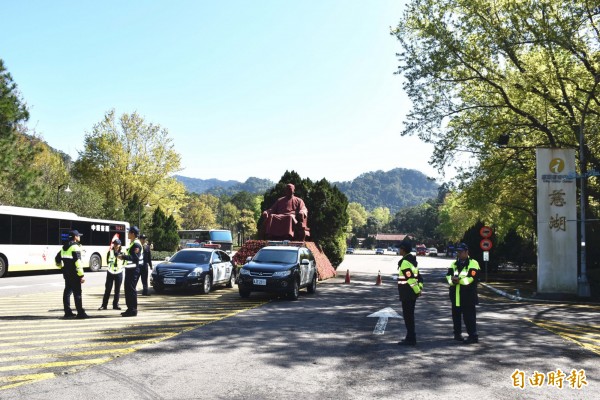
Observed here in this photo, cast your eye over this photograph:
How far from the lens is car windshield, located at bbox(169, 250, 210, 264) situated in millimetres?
17953

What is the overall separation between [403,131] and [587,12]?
387 inches

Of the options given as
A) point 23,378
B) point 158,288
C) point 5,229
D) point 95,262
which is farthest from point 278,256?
point 95,262

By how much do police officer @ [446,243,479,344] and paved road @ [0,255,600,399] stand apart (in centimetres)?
36

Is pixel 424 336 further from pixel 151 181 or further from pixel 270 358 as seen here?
pixel 151 181

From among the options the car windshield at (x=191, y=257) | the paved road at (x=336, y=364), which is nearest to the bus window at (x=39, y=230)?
the car windshield at (x=191, y=257)

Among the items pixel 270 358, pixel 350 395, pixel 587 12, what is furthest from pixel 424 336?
pixel 587 12

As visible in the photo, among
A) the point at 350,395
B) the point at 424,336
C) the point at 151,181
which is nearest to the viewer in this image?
the point at 350,395

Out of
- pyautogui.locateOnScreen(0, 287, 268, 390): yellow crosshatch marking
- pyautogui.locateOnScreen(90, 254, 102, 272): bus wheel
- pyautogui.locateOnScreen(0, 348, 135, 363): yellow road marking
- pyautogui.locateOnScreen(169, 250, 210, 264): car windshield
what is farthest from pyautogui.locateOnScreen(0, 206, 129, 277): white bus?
pyautogui.locateOnScreen(0, 348, 135, 363): yellow road marking

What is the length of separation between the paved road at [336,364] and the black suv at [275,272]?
8.91ft

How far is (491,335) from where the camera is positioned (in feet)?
33.9

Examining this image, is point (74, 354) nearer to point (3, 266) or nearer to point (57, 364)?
point (57, 364)

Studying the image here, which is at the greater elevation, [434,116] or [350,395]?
[434,116]

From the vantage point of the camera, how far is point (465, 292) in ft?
30.6

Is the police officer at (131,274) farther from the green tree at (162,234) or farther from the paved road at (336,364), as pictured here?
the green tree at (162,234)
